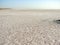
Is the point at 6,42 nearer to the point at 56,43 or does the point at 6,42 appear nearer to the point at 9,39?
the point at 9,39

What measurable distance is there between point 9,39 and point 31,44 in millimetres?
180

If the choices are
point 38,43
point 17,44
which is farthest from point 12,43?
point 38,43

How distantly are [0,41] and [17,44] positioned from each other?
132 millimetres

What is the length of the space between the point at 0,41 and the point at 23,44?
167 mm

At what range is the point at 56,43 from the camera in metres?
0.74

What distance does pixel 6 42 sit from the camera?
759 mm

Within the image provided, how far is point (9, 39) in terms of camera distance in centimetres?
81

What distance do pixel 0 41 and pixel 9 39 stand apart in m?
0.06

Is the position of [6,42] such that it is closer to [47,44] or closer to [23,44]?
[23,44]

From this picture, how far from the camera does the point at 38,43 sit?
0.74m

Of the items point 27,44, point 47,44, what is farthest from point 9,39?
point 47,44

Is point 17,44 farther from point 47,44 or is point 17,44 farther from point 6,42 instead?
point 47,44

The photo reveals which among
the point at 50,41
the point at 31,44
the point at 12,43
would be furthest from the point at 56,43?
the point at 12,43

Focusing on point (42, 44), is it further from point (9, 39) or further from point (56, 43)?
point (9, 39)
